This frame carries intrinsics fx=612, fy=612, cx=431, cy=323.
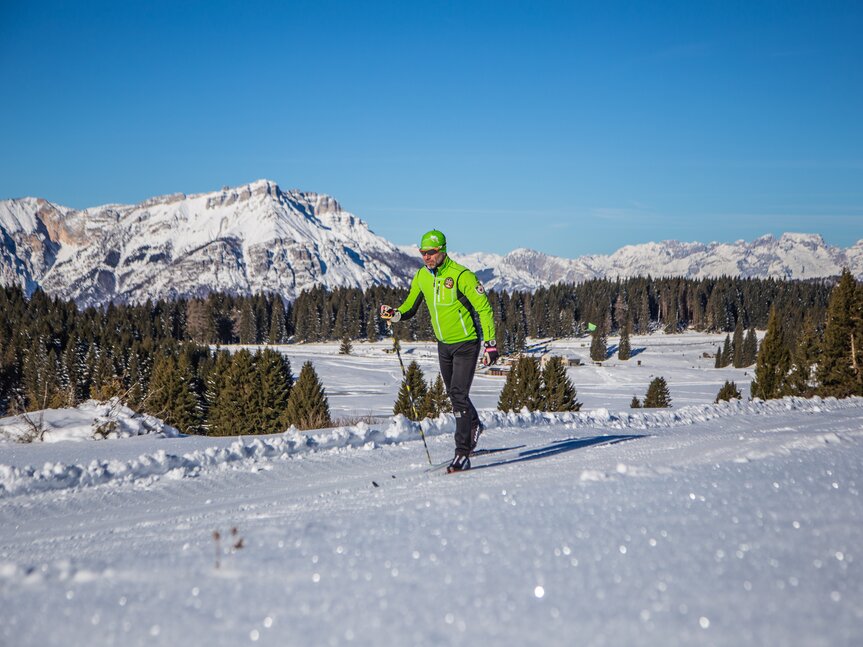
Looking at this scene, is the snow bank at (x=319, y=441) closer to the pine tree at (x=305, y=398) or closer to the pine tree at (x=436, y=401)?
the pine tree at (x=436, y=401)

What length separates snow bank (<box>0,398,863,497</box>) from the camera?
7281 mm

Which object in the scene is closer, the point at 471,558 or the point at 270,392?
the point at 471,558

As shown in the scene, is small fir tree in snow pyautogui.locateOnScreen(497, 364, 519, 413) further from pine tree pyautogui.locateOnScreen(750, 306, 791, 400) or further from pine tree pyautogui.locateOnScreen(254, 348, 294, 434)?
pine tree pyautogui.locateOnScreen(750, 306, 791, 400)

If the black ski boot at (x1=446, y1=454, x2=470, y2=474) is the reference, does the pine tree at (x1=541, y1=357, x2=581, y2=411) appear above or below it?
below

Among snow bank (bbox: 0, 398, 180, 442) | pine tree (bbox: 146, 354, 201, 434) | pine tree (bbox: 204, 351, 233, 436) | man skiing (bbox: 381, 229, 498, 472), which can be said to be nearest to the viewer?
man skiing (bbox: 381, 229, 498, 472)

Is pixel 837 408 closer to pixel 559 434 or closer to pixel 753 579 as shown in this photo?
pixel 559 434

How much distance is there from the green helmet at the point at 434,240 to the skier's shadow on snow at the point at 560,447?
103 inches

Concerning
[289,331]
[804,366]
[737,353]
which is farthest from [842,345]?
[289,331]

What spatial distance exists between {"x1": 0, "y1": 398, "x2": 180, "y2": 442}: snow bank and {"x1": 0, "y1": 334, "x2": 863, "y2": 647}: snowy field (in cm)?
473

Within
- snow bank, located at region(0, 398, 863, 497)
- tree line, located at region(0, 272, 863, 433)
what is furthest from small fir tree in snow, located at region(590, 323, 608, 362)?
snow bank, located at region(0, 398, 863, 497)

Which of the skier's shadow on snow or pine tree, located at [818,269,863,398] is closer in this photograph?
the skier's shadow on snow

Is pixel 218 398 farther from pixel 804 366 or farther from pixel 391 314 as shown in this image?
pixel 391 314

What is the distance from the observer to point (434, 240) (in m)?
7.18

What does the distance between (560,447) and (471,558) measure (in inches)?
241
